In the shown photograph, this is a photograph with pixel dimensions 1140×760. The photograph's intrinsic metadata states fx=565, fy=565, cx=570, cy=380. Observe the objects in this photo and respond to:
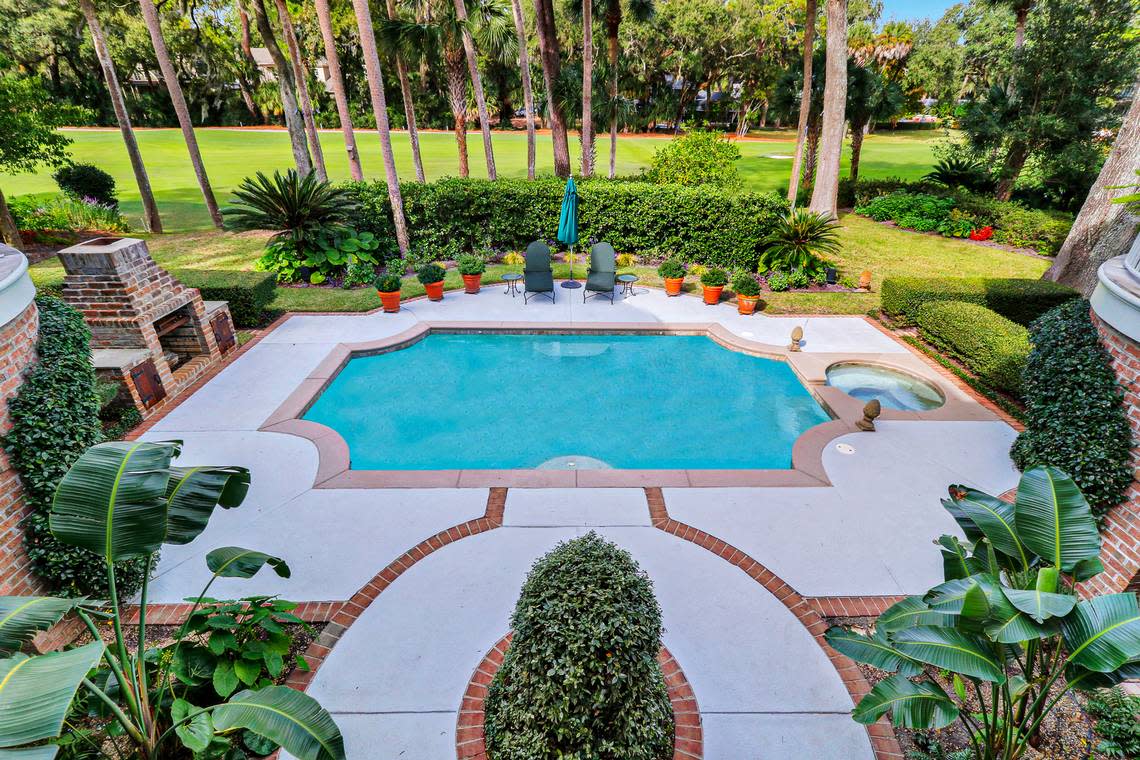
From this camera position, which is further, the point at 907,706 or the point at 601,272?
the point at 601,272

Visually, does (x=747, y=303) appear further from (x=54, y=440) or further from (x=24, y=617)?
(x=24, y=617)

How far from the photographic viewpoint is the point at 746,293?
12797mm

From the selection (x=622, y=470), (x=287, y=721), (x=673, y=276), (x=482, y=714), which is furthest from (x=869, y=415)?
(x=287, y=721)

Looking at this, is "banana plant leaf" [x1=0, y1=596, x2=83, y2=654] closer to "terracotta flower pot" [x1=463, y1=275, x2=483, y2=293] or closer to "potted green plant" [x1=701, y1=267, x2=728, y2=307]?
"terracotta flower pot" [x1=463, y1=275, x2=483, y2=293]

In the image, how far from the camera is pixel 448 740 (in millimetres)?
4320

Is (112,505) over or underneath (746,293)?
over

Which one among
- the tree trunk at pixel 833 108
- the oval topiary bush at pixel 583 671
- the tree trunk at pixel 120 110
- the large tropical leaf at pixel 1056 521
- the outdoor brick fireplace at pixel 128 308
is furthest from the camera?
the tree trunk at pixel 120 110

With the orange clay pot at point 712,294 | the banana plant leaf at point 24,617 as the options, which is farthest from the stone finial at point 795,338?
the banana plant leaf at point 24,617

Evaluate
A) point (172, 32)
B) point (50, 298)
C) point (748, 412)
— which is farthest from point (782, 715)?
point (172, 32)

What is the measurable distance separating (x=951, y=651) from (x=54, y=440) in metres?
7.09

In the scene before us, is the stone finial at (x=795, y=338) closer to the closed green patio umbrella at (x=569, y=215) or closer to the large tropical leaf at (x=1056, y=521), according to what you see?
the closed green patio umbrella at (x=569, y=215)

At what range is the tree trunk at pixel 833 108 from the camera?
1605 cm

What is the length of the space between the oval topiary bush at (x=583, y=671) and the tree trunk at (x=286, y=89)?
1801 cm

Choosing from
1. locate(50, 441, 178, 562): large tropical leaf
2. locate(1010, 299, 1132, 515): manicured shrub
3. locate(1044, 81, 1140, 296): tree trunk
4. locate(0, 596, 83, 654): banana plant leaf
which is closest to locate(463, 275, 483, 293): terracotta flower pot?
locate(50, 441, 178, 562): large tropical leaf
